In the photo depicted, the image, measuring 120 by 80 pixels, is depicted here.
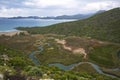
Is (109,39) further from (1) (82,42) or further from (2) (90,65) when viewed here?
(2) (90,65)

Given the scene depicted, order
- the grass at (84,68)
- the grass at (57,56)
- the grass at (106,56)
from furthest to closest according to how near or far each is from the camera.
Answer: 1. the grass at (57,56)
2. the grass at (106,56)
3. the grass at (84,68)

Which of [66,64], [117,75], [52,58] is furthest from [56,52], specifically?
[117,75]

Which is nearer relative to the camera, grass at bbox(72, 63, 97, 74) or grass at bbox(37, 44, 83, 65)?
grass at bbox(72, 63, 97, 74)

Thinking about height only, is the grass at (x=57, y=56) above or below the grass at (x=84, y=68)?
above

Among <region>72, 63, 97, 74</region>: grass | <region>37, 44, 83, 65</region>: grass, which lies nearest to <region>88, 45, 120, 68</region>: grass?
<region>37, 44, 83, 65</region>: grass

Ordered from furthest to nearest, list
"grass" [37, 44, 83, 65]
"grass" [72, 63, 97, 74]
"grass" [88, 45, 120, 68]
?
"grass" [37, 44, 83, 65], "grass" [88, 45, 120, 68], "grass" [72, 63, 97, 74]

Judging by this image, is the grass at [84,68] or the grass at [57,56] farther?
the grass at [57,56]

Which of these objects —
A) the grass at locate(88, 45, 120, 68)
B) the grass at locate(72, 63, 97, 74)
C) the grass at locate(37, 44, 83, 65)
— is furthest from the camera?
the grass at locate(37, 44, 83, 65)

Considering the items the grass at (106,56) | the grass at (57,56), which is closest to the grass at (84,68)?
the grass at (57,56)

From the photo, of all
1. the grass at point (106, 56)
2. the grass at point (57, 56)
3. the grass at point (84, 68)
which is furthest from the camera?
the grass at point (57, 56)

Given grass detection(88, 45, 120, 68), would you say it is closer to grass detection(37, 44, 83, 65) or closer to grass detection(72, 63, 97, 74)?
grass detection(37, 44, 83, 65)

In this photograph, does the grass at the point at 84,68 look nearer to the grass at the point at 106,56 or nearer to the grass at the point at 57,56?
the grass at the point at 57,56

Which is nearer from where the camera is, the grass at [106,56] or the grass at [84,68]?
the grass at [84,68]
